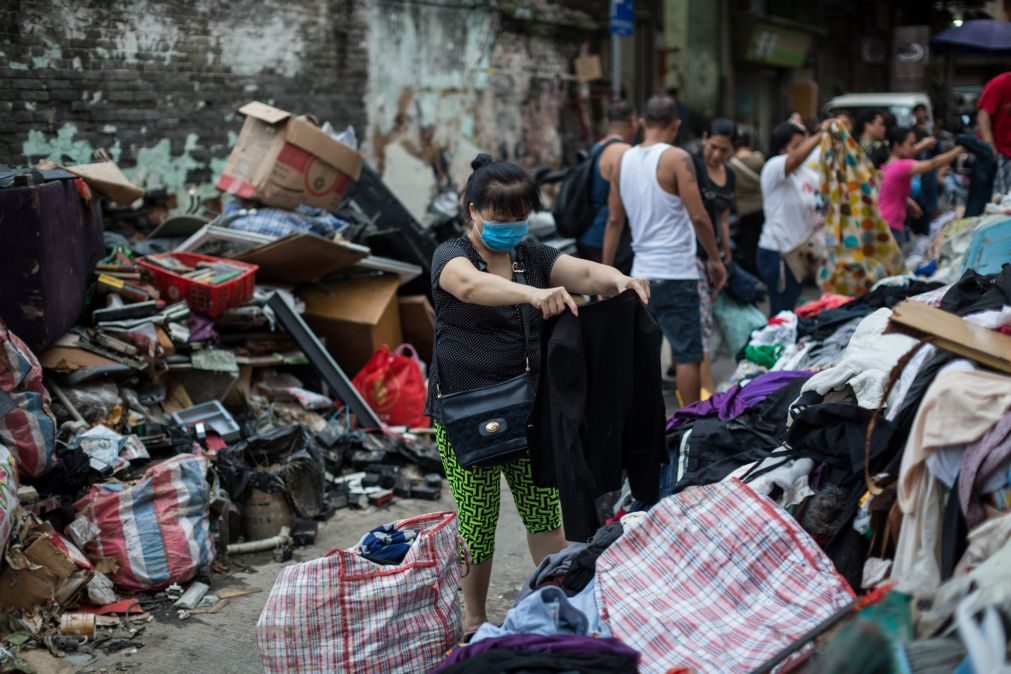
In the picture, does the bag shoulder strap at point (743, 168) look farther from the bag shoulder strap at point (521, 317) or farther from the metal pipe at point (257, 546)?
the bag shoulder strap at point (521, 317)

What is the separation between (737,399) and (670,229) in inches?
82.4

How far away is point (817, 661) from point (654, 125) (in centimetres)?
439

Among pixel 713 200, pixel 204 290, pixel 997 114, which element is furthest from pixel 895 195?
pixel 204 290

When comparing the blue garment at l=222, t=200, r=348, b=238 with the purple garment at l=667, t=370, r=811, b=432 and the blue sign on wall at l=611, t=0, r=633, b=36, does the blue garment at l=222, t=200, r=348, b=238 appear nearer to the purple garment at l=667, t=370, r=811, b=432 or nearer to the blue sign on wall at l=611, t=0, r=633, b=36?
the purple garment at l=667, t=370, r=811, b=432

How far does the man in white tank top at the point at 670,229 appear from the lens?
6.34 metres

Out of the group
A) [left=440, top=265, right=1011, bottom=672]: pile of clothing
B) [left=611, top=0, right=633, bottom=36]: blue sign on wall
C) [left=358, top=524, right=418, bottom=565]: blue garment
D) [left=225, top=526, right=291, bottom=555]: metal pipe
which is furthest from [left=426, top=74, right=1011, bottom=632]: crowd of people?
[left=611, top=0, right=633, bottom=36]: blue sign on wall

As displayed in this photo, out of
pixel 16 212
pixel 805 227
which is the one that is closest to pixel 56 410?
pixel 16 212

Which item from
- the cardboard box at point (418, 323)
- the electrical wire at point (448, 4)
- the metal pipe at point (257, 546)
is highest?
the electrical wire at point (448, 4)

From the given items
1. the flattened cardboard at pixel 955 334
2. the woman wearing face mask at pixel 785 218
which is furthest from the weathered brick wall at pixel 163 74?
the flattened cardboard at pixel 955 334

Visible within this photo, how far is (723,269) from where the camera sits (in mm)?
6629

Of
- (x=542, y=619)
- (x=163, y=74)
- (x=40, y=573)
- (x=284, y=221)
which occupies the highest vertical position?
(x=163, y=74)

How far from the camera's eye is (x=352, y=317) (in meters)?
7.35

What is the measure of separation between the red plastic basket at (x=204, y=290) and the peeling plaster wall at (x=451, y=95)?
19.7 feet

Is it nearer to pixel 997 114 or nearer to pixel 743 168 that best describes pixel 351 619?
pixel 997 114
